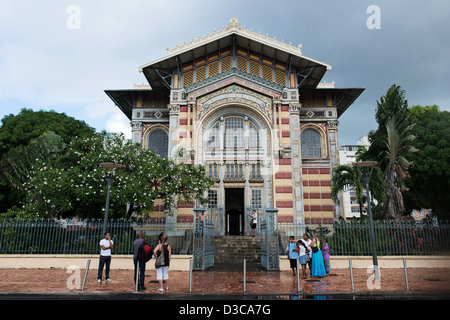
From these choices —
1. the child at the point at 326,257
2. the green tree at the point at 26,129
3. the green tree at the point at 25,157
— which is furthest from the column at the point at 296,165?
the green tree at the point at 25,157

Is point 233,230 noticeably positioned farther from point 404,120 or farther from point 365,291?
point 365,291

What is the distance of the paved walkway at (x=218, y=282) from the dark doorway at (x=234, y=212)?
11931mm

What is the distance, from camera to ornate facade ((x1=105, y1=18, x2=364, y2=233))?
2450 centimetres

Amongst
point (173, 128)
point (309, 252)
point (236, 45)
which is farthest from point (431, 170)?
point (173, 128)

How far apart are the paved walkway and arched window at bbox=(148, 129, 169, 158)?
14299 mm

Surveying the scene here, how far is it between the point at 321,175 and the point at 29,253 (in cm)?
2074

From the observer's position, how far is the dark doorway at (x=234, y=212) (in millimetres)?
26438

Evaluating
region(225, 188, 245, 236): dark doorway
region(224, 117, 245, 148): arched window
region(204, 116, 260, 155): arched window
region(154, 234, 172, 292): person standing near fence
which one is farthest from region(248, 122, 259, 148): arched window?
region(154, 234, 172, 292): person standing near fence

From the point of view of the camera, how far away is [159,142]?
28297 millimetres

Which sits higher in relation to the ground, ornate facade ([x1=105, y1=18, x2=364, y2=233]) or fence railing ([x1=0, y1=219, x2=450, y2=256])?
ornate facade ([x1=105, y1=18, x2=364, y2=233])

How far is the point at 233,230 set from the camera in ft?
89.2

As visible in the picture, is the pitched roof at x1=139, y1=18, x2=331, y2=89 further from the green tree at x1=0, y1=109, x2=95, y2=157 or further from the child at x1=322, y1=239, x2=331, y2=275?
the child at x1=322, y1=239, x2=331, y2=275

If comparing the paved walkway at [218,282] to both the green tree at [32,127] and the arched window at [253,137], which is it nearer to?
the arched window at [253,137]
